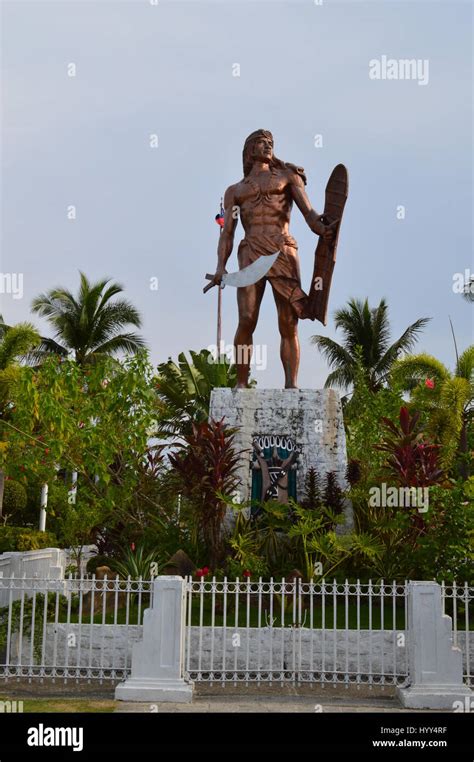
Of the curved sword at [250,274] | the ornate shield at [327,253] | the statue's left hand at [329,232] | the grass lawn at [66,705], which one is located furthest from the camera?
the curved sword at [250,274]

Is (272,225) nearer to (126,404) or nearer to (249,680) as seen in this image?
(126,404)

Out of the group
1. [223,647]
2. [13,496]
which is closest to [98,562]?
[223,647]

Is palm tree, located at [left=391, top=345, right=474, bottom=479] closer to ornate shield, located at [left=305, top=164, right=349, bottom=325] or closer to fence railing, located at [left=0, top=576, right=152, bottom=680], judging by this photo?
ornate shield, located at [left=305, top=164, right=349, bottom=325]

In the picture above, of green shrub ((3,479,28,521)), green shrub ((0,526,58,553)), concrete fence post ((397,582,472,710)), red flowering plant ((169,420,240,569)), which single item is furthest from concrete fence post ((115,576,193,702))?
green shrub ((3,479,28,521))

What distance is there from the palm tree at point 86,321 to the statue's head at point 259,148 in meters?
12.7

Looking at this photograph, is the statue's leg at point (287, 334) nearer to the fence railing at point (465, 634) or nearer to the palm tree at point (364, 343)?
the fence railing at point (465, 634)

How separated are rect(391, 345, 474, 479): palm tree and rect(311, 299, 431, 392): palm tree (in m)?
3.49

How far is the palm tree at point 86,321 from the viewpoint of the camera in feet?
79.8

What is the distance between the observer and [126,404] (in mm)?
11016

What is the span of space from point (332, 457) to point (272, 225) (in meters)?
3.48

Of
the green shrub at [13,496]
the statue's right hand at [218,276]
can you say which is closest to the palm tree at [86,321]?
the green shrub at [13,496]

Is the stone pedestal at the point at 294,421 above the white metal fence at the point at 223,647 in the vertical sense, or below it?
above

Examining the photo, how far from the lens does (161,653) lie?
7207 millimetres
